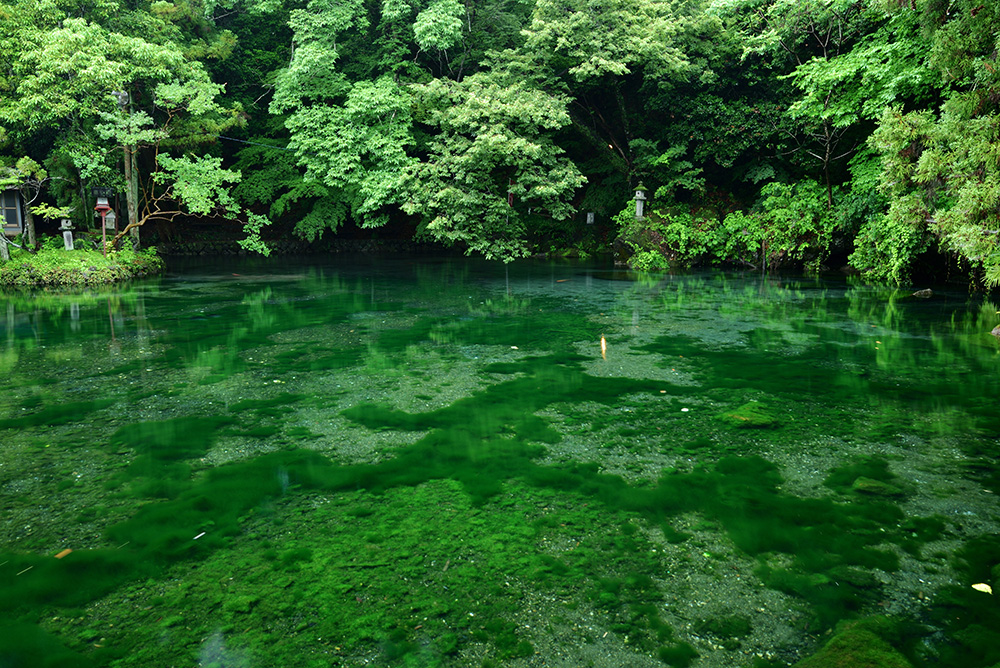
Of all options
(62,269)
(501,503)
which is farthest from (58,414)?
(62,269)

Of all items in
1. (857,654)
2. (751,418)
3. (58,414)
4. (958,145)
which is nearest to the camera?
(857,654)

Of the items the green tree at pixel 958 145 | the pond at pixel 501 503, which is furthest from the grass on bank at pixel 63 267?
the green tree at pixel 958 145

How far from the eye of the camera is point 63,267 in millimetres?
14461

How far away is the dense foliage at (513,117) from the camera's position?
46.8ft

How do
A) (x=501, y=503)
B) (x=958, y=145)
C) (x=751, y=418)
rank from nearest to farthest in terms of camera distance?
(x=501, y=503)
(x=751, y=418)
(x=958, y=145)

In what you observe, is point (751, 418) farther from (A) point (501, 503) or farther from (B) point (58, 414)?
(B) point (58, 414)

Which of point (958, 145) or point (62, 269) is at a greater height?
point (958, 145)

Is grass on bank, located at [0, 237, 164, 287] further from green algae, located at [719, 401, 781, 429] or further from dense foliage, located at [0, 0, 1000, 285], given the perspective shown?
green algae, located at [719, 401, 781, 429]

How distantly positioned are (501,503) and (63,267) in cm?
1514

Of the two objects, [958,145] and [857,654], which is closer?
[857,654]

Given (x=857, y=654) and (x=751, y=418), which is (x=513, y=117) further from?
(x=857, y=654)

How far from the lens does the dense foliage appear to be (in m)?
14.3

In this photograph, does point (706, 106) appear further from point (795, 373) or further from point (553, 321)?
point (795, 373)

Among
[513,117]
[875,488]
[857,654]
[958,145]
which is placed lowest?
[857,654]
